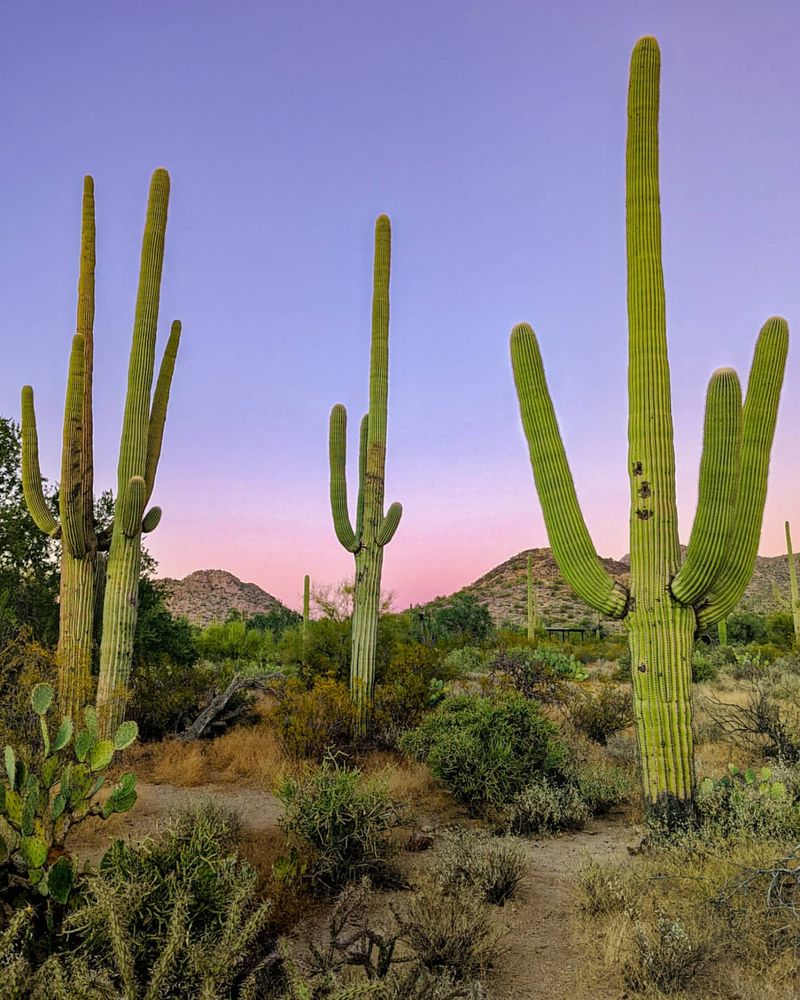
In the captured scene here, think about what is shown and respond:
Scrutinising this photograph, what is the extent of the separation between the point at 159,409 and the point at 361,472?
3461 millimetres

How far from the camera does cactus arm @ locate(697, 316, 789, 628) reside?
238 inches

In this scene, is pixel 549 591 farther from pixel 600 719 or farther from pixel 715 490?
pixel 715 490

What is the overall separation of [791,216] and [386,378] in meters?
7.59

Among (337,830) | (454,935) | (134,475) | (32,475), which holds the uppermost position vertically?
(32,475)

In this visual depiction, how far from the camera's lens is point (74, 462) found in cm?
1029

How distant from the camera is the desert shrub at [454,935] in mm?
3807

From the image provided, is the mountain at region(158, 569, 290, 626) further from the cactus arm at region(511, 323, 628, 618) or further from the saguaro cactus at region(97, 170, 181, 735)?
the cactus arm at region(511, 323, 628, 618)

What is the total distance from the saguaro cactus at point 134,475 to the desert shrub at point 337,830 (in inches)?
186

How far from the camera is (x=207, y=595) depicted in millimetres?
56125

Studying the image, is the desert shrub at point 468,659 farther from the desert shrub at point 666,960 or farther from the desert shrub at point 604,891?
the desert shrub at point 666,960

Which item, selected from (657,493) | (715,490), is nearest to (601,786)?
(657,493)

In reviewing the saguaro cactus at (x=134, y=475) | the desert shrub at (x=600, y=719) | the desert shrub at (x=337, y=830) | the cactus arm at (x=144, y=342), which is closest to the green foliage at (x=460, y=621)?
the desert shrub at (x=600, y=719)

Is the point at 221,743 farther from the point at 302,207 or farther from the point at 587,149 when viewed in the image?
the point at 587,149

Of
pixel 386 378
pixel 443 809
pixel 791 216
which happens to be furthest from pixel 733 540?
pixel 791 216
